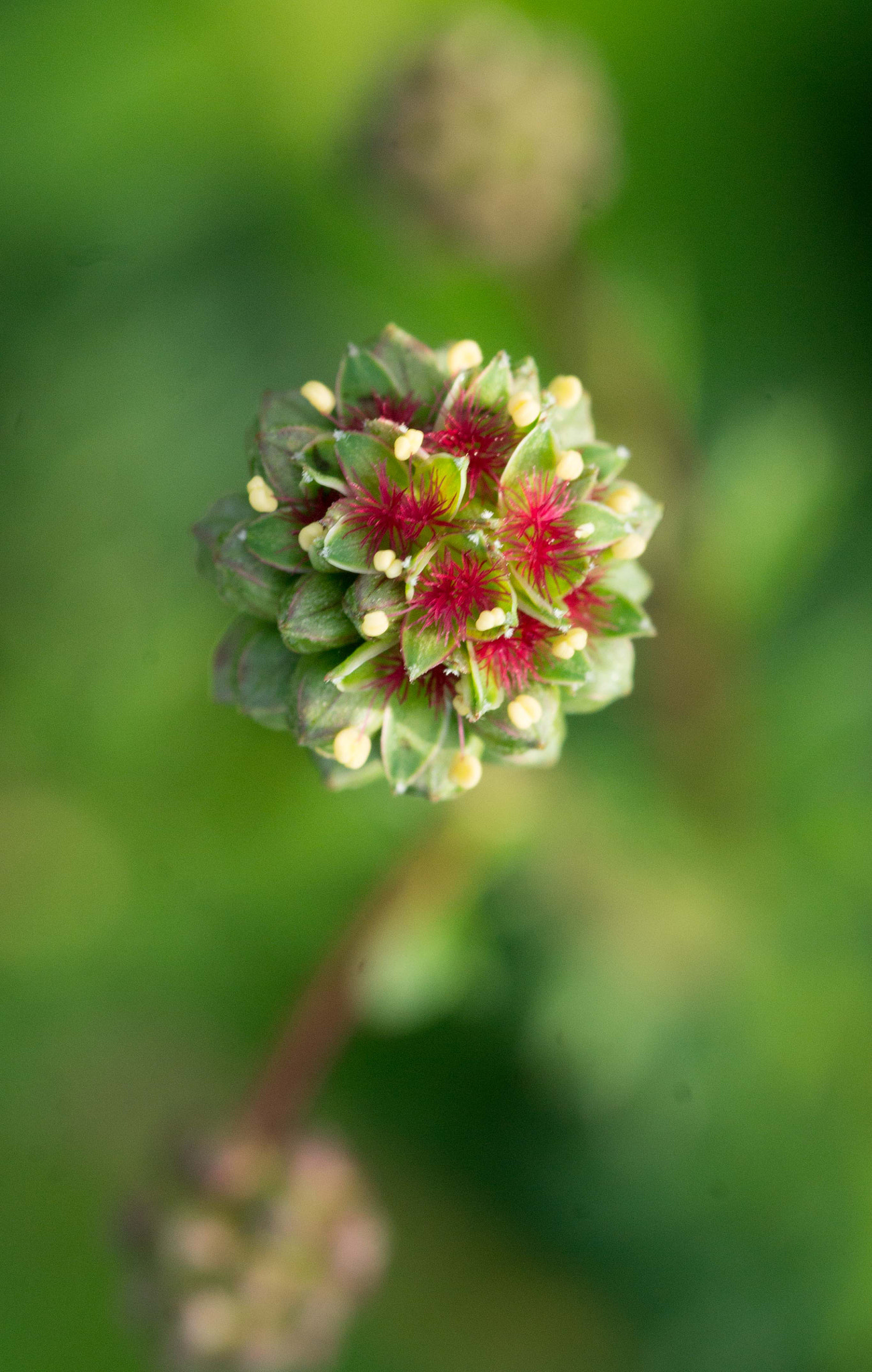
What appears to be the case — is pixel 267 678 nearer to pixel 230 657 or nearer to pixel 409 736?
pixel 230 657

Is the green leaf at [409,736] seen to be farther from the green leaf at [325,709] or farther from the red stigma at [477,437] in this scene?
the red stigma at [477,437]

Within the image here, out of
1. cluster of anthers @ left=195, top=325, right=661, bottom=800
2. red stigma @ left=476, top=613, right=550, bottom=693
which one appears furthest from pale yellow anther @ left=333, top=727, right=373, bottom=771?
red stigma @ left=476, top=613, right=550, bottom=693

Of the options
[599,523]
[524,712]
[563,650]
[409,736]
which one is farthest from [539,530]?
[409,736]

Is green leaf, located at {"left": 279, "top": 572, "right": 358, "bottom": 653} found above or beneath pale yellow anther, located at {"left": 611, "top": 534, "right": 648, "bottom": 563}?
beneath

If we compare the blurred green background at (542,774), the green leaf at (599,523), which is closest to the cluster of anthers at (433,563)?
the green leaf at (599,523)

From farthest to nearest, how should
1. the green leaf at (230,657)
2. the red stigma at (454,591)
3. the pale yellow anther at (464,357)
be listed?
the green leaf at (230,657), the pale yellow anther at (464,357), the red stigma at (454,591)

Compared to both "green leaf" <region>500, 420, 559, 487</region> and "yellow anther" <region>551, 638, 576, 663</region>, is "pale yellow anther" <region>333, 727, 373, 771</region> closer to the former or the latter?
"yellow anther" <region>551, 638, 576, 663</region>

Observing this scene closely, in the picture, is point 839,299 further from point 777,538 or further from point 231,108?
point 231,108
